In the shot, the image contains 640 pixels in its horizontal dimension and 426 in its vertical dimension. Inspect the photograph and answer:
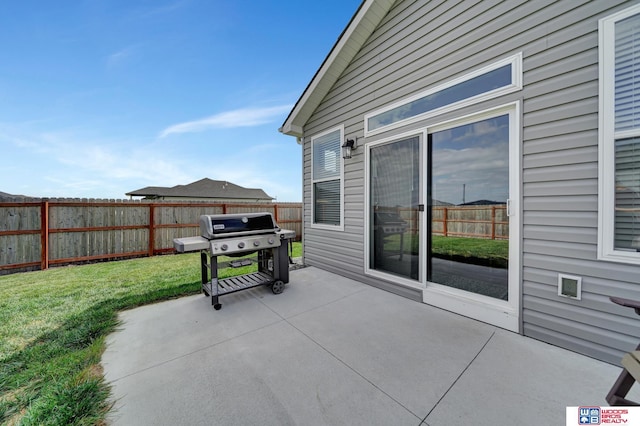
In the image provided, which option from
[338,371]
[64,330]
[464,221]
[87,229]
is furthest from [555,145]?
[87,229]

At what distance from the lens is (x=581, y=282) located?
Answer: 1.90 metres

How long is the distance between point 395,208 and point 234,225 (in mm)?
2301

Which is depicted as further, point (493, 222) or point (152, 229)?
point (152, 229)

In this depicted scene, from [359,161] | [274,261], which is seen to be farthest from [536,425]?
[359,161]

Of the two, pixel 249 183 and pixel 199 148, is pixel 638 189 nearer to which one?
pixel 199 148

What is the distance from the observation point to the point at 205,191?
1956cm

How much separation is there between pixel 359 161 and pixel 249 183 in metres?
22.4

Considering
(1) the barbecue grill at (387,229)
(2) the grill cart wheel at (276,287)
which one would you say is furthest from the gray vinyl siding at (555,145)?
(2) the grill cart wheel at (276,287)

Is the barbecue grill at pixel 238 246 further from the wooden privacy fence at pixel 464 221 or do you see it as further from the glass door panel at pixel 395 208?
the wooden privacy fence at pixel 464 221

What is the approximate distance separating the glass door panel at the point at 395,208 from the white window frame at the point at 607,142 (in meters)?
1.53

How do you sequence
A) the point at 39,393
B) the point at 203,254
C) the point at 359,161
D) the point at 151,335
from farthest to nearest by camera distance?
the point at 359,161 < the point at 203,254 < the point at 151,335 < the point at 39,393

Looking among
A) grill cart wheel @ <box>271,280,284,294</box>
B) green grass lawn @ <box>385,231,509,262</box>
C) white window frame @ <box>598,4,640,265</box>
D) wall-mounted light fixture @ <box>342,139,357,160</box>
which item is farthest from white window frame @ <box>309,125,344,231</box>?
white window frame @ <box>598,4,640,265</box>

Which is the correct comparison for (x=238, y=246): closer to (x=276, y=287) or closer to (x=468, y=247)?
(x=276, y=287)

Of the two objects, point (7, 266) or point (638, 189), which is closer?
point (638, 189)
